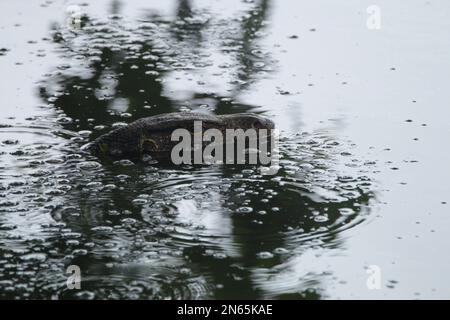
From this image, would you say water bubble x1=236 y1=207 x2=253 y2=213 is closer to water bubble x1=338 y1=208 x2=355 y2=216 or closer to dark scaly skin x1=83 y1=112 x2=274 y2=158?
water bubble x1=338 y1=208 x2=355 y2=216

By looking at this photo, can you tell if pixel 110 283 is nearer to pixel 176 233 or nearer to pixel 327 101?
pixel 176 233

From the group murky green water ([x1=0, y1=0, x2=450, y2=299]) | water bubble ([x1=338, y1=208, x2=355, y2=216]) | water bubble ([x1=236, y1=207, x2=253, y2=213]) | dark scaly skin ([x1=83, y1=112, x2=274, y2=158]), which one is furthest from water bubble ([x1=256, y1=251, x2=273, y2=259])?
dark scaly skin ([x1=83, y1=112, x2=274, y2=158])

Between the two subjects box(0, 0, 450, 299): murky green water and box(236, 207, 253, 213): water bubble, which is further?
box(236, 207, 253, 213): water bubble

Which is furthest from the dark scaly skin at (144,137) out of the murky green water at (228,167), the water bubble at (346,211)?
the water bubble at (346,211)

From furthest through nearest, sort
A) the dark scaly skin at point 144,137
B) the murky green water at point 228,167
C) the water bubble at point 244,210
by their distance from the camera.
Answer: the dark scaly skin at point 144,137, the water bubble at point 244,210, the murky green water at point 228,167

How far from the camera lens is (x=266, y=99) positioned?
207 inches

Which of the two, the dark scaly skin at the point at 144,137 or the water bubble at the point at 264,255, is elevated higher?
the dark scaly skin at the point at 144,137

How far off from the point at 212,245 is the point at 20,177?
109 centimetres

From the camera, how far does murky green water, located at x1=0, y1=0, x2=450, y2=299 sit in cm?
335

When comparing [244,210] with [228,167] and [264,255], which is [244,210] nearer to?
[264,255]

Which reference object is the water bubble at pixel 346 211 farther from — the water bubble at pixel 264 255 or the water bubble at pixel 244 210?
the water bubble at pixel 264 255

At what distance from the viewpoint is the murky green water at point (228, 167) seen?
3354 mm

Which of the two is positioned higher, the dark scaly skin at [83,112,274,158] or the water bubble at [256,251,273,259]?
the dark scaly skin at [83,112,274,158]
